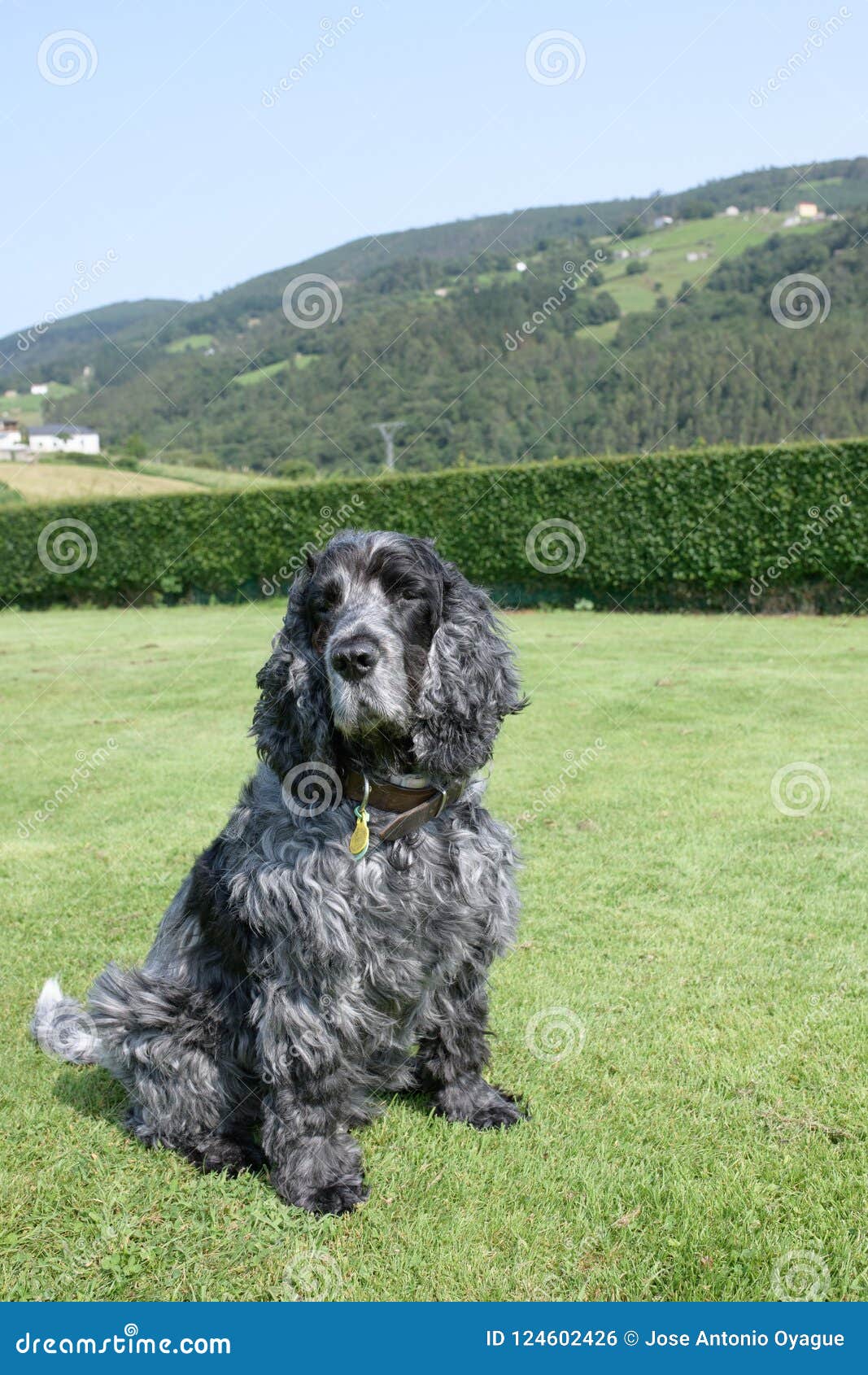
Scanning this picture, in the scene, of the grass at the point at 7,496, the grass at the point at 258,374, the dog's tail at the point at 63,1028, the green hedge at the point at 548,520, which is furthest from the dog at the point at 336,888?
the grass at the point at 258,374

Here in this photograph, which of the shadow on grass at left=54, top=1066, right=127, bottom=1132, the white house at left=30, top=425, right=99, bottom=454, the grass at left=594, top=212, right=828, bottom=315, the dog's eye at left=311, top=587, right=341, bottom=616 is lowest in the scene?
the shadow on grass at left=54, top=1066, right=127, bottom=1132

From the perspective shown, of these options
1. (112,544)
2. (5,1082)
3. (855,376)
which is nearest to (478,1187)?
(5,1082)

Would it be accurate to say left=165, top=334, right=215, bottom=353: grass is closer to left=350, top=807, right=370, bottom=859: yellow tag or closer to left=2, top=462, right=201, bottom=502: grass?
left=2, top=462, right=201, bottom=502: grass

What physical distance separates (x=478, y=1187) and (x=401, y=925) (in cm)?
95

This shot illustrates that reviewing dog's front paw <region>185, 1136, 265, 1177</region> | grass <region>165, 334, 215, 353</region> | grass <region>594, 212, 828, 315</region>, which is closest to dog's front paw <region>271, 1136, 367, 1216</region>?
dog's front paw <region>185, 1136, 265, 1177</region>

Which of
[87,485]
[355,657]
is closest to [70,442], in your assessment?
[87,485]

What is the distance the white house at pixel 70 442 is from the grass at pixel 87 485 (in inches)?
492

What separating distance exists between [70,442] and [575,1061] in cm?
7285

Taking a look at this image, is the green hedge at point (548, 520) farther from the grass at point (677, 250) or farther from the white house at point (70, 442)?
the grass at point (677, 250)

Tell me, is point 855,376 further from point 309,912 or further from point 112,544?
point 309,912

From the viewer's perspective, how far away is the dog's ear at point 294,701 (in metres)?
3.22

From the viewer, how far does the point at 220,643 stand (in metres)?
18.1

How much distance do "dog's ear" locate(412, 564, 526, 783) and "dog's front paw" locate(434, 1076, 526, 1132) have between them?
132 centimetres

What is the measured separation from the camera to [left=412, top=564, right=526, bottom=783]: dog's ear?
3240mm
